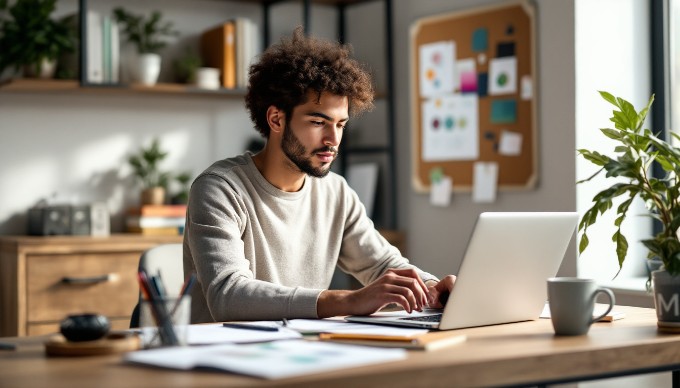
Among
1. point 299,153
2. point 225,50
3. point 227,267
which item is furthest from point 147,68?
point 227,267

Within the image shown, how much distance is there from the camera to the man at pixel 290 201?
212 centimetres

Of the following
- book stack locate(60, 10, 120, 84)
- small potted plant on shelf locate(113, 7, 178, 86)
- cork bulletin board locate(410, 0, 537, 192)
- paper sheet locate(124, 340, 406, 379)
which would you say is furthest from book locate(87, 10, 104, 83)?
paper sheet locate(124, 340, 406, 379)

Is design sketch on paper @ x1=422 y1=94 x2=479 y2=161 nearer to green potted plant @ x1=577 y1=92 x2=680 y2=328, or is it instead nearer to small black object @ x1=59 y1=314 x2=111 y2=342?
green potted plant @ x1=577 y1=92 x2=680 y2=328

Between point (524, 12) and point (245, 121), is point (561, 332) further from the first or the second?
point (245, 121)

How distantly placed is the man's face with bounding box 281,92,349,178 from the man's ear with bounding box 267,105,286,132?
0.19 feet

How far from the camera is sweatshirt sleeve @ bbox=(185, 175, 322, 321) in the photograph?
1.93m

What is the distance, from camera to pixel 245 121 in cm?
430

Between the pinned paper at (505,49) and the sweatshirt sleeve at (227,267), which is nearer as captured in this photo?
the sweatshirt sleeve at (227,267)

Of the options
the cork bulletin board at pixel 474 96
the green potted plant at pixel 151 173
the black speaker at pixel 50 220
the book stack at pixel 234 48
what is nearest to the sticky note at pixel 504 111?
the cork bulletin board at pixel 474 96

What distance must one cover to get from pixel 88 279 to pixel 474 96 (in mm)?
1650

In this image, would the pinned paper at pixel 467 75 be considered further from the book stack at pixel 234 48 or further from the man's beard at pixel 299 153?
the man's beard at pixel 299 153

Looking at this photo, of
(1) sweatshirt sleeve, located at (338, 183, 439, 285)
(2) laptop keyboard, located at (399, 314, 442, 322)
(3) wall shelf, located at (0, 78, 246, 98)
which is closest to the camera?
(2) laptop keyboard, located at (399, 314, 442, 322)

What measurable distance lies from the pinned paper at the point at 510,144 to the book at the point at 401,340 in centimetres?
219

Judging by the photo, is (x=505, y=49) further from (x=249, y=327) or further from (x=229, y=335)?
(x=229, y=335)
